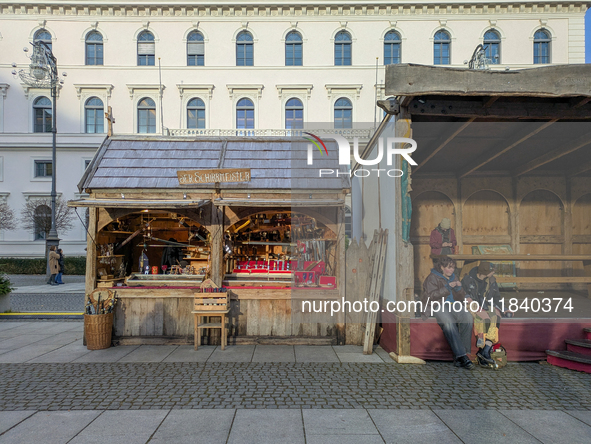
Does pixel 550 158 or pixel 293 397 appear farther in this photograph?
pixel 550 158

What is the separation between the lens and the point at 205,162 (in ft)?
26.0

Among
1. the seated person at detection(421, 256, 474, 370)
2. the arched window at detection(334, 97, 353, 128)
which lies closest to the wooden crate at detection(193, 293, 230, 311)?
the seated person at detection(421, 256, 474, 370)

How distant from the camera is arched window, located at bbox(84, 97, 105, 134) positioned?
28188mm

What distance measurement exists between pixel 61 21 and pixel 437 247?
32237 millimetres

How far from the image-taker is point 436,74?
5.21 meters

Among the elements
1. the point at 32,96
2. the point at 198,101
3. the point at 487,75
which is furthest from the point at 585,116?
the point at 32,96

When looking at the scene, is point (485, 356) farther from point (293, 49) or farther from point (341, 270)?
point (293, 49)

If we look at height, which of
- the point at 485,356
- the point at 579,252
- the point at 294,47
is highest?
the point at 294,47

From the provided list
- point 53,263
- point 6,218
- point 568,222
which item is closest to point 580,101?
point 568,222

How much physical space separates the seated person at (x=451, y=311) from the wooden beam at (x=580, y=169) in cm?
471

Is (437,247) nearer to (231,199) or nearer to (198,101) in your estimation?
(231,199)

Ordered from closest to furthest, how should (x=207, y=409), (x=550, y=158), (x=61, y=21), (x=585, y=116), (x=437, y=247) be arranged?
1. (x=207, y=409)
2. (x=585, y=116)
3. (x=550, y=158)
4. (x=437, y=247)
5. (x=61, y=21)

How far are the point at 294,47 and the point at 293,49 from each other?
0.17 m

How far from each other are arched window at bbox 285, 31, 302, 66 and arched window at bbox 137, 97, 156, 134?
10.6 meters
